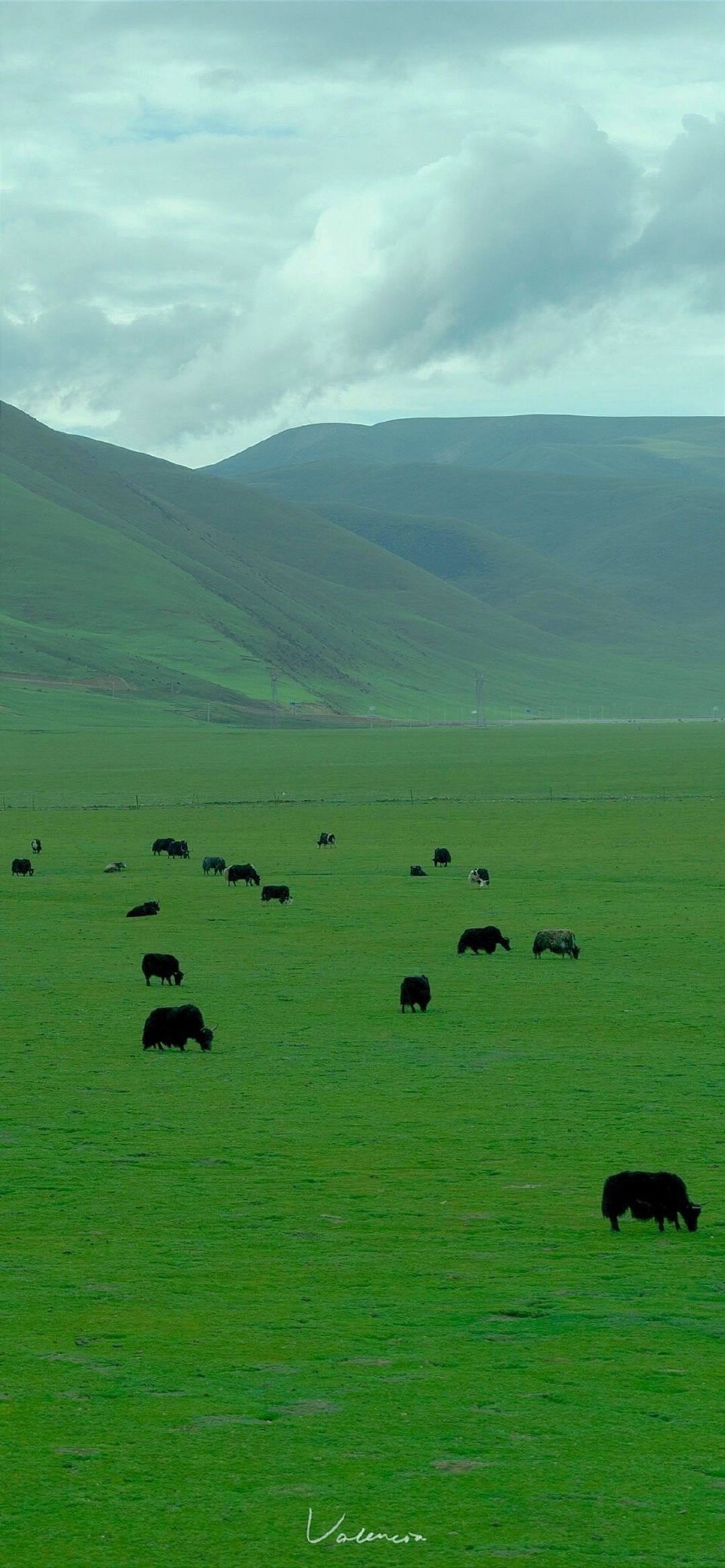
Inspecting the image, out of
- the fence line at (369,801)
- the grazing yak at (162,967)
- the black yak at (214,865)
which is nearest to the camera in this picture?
the grazing yak at (162,967)

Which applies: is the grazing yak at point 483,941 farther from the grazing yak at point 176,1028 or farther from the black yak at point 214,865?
the black yak at point 214,865

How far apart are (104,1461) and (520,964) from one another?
889 inches

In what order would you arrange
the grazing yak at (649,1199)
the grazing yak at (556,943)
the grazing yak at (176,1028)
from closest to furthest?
the grazing yak at (649,1199) < the grazing yak at (176,1028) < the grazing yak at (556,943)

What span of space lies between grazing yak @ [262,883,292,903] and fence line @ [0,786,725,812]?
3431 centimetres

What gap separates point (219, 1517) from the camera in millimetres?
10414

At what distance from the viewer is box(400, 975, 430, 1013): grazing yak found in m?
27.7

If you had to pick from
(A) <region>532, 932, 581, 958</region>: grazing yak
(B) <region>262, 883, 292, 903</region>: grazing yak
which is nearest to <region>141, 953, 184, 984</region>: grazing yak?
(A) <region>532, 932, 581, 958</region>: grazing yak

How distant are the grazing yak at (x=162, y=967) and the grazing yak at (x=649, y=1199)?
14.5 meters

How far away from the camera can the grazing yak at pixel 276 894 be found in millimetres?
42938

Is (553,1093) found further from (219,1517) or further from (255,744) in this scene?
(255,744)

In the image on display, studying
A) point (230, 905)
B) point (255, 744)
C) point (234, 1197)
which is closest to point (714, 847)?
point (230, 905)

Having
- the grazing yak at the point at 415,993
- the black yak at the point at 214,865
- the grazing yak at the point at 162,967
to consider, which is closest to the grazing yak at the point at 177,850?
the black yak at the point at 214,865

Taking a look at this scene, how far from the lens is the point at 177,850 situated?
185 ft

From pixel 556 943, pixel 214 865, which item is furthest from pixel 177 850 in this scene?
pixel 556 943
